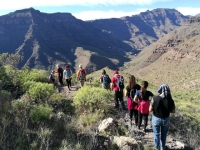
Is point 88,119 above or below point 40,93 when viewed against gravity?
below

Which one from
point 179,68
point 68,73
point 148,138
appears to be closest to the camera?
point 148,138

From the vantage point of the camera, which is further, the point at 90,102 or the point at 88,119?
the point at 90,102

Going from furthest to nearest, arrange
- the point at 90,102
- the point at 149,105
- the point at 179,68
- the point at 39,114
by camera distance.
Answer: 1. the point at 179,68
2. the point at 90,102
3. the point at 149,105
4. the point at 39,114

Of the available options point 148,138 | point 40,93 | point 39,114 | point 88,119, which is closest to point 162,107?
point 148,138

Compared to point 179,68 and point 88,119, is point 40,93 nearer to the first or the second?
point 88,119

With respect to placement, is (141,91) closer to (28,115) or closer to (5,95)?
(28,115)

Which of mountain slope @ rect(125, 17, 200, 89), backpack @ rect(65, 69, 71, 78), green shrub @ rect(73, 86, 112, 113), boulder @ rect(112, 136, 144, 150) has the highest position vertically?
backpack @ rect(65, 69, 71, 78)

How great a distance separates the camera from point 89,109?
9930 mm

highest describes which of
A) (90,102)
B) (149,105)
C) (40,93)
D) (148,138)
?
(149,105)

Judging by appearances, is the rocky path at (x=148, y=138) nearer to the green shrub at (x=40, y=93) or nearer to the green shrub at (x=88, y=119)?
the green shrub at (x=88, y=119)

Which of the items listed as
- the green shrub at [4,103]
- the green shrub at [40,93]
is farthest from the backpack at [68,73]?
the green shrub at [4,103]

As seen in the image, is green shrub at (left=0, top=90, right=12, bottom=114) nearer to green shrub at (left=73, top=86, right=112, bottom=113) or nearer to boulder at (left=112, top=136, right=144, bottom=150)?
green shrub at (left=73, top=86, right=112, bottom=113)

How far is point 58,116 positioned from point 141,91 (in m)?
2.68

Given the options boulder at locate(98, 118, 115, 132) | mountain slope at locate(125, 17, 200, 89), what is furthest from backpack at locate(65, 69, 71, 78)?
mountain slope at locate(125, 17, 200, 89)
